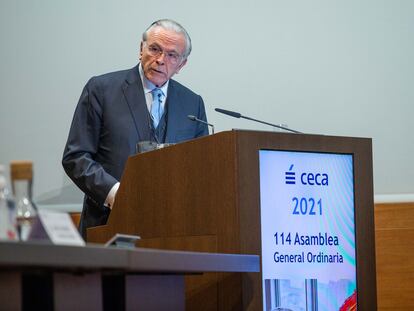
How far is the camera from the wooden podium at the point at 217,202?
112 inches

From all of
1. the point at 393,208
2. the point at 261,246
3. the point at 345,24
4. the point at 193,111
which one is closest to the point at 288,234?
the point at 261,246

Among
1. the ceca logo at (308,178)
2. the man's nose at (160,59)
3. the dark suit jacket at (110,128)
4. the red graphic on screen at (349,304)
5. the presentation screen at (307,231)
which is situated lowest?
the red graphic on screen at (349,304)

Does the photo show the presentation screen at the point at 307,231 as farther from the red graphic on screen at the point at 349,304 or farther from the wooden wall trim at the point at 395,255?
the wooden wall trim at the point at 395,255

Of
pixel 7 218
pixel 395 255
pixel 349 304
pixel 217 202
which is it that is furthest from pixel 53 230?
pixel 395 255

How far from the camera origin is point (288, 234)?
9.71 ft

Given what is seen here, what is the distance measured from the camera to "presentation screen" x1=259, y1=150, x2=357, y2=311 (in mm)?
2916

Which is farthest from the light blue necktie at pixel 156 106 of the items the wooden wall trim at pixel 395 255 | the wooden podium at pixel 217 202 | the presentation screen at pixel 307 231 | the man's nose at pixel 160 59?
the wooden wall trim at pixel 395 255

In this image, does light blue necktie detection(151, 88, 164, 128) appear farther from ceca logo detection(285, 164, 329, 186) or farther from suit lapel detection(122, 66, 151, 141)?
ceca logo detection(285, 164, 329, 186)

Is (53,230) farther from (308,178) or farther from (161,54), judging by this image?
(161,54)

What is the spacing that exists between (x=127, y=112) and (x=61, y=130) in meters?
1.00

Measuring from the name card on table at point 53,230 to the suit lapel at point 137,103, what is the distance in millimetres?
2430

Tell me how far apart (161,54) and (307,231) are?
1684 mm

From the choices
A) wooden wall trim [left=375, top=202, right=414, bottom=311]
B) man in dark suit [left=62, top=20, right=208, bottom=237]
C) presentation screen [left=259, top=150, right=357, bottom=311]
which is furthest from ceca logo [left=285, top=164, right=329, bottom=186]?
wooden wall trim [left=375, top=202, right=414, bottom=311]

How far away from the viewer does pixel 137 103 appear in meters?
4.29
